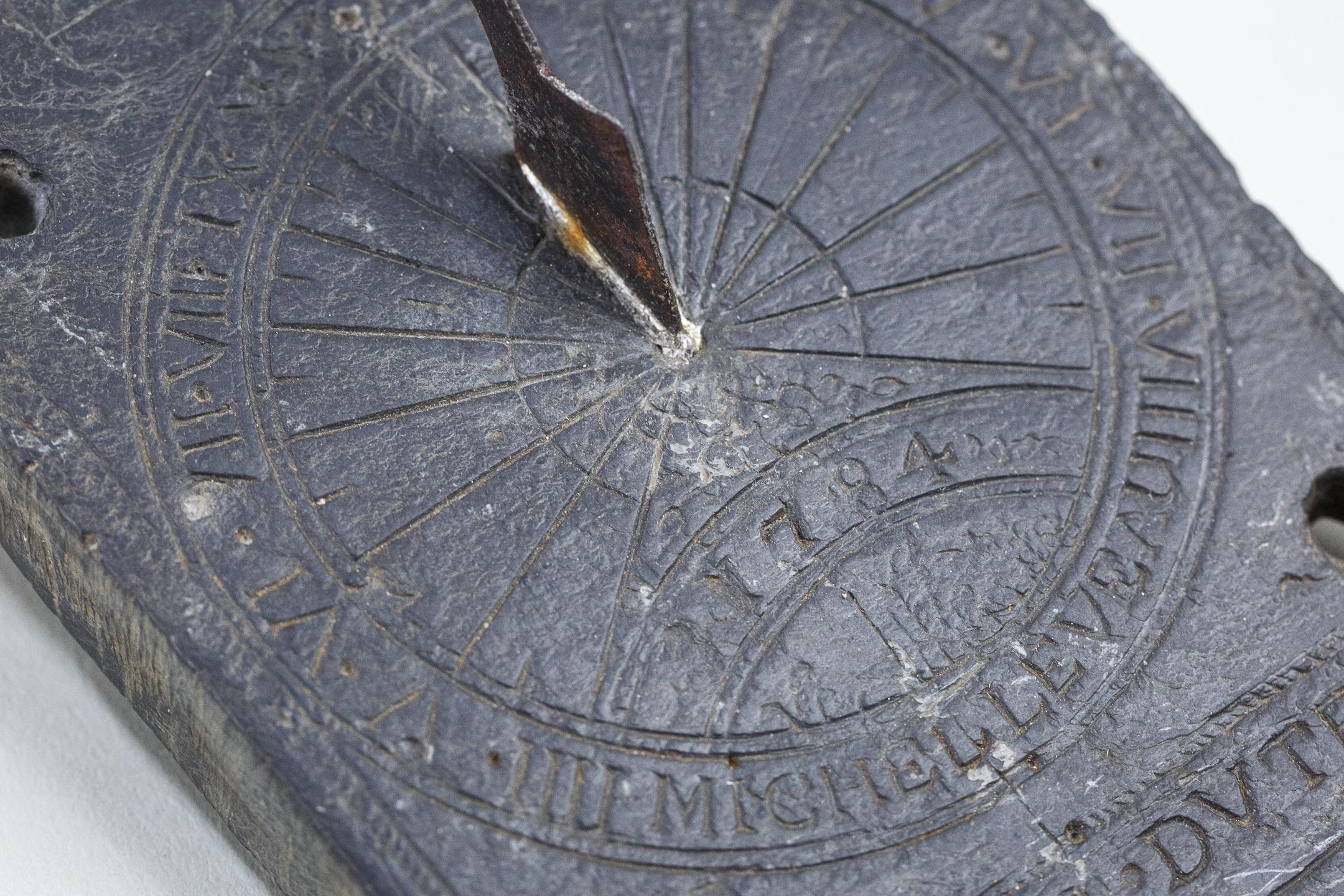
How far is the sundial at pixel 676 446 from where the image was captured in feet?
9.57

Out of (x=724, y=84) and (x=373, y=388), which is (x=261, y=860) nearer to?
(x=373, y=388)

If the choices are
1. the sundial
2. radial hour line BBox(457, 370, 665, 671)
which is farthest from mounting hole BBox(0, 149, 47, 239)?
radial hour line BBox(457, 370, 665, 671)

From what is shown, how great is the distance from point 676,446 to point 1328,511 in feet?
4.42

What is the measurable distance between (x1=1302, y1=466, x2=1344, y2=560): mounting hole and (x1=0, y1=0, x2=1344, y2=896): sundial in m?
0.01

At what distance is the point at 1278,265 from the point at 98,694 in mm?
2635

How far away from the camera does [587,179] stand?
3.12 meters

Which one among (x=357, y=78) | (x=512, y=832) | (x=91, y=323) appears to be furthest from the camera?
(x=357, y=78)

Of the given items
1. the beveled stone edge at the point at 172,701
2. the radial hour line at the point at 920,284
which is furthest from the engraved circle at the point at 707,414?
the beveled stone edge at the point at 172,701

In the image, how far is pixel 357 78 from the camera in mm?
3377

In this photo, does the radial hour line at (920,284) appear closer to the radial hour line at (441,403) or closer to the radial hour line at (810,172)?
the radial hour line at (810,172)

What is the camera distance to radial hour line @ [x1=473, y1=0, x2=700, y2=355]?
299 centimetres

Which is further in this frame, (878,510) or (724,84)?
(724,84)

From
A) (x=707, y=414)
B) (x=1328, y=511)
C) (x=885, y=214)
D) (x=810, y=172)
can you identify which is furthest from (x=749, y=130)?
(x=1328, y=511)

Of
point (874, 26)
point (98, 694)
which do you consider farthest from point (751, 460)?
point (98, 694)
